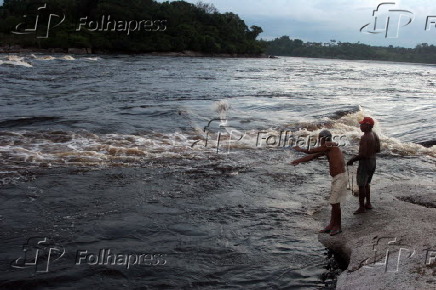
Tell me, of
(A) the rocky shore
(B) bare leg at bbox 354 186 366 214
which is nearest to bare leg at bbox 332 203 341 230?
(A) the rocky shore

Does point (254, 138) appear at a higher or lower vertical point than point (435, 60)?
lower

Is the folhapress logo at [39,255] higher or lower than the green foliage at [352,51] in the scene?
lower

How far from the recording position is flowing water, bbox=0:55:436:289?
5539mm

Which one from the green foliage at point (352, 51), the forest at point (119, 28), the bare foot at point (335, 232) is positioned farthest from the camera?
the green foliage at point (352, 51)

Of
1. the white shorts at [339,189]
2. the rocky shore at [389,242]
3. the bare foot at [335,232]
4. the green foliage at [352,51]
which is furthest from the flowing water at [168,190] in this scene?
the green foliage at [352,51]

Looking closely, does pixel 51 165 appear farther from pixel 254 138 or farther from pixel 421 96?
pixel 421 96

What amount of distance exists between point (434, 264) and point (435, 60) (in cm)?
15166

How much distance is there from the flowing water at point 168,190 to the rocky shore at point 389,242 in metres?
0.44

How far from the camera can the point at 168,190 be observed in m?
8.41

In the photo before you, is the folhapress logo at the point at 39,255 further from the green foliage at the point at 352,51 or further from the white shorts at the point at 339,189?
the green foliage at the point at 352,51

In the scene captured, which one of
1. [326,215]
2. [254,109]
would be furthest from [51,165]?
[254,109]

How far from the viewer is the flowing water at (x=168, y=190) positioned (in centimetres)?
554

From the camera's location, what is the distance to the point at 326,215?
7.28 meters

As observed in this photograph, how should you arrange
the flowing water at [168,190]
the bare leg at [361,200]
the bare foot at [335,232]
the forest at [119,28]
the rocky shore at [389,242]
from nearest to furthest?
the rocky shore at [389,242], the flowing water at [168,190], the bare foot at [335,232], the bare leg at [361,200], the forest at [119,28]
